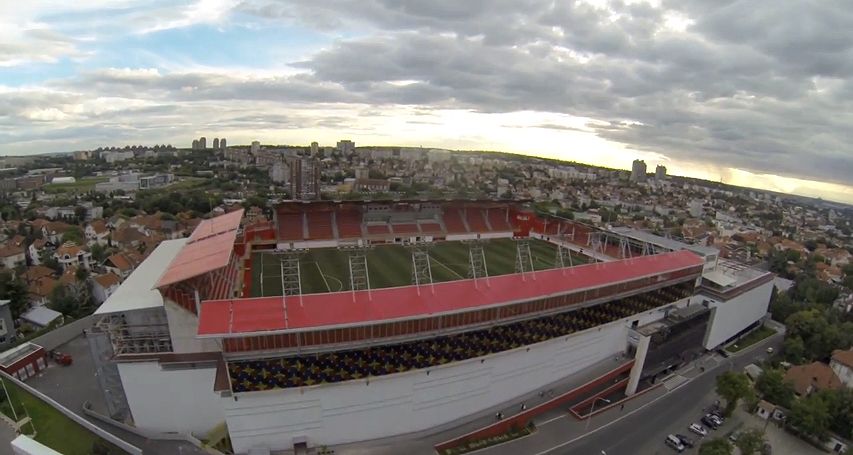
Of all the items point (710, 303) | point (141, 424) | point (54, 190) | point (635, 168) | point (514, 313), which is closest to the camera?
point (141, 424)

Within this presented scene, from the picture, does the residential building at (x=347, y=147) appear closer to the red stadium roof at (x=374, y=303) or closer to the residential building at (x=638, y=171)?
the residential building at (x=638, y=171)

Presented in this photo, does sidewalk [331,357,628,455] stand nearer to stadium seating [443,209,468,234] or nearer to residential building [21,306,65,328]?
residential building [21,306,65,328]

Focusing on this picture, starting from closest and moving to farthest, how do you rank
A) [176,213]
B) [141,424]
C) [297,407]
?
[297,407] → [141,424] → [176,213]

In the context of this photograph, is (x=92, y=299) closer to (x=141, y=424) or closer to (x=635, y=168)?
(x=141, y=424)

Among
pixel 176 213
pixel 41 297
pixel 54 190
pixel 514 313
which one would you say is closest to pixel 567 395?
pixel 514 313

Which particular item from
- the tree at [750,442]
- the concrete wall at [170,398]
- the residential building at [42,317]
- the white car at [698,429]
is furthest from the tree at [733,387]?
the residential building at [42,317]

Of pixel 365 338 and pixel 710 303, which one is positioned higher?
pixel 365 338

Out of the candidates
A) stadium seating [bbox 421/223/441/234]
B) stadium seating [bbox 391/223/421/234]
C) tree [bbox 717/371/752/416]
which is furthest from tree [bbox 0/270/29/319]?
tree [bbox 717/371/752/416]
